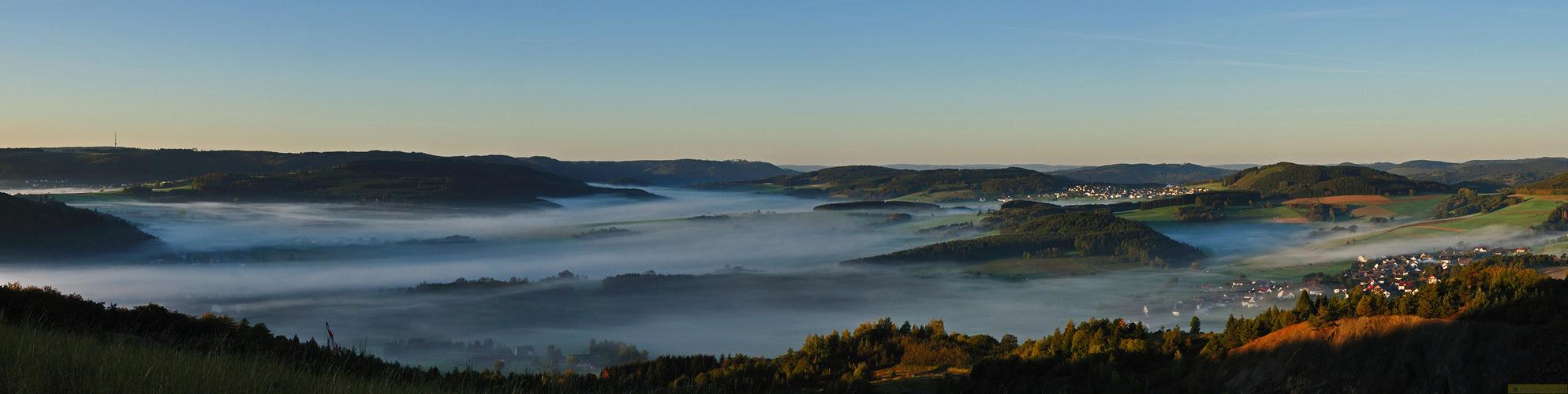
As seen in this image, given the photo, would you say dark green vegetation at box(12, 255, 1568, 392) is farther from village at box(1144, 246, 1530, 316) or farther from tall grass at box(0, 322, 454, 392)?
village at box(1144, 246, 1530, 316)

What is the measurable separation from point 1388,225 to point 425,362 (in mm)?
233960

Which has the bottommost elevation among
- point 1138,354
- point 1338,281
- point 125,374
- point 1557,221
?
point 1338,281

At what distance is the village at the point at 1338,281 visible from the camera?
108812mm

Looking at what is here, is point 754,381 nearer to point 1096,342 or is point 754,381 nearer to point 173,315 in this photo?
point 1096,342

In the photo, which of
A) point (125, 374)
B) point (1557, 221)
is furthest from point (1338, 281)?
point (125, 374)

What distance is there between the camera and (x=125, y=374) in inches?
343

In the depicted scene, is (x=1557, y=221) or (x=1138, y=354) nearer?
(x=1138, y=354)

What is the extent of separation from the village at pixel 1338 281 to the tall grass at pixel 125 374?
11785cm

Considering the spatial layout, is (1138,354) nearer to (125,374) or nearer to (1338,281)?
(125,374)

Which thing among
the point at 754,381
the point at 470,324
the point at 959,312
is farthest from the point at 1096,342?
the point at 470,324

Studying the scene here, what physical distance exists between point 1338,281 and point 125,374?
515 feet

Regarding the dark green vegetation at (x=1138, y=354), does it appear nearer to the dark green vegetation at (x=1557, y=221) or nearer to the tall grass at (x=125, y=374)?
the tall grass at (x=125, y=374)

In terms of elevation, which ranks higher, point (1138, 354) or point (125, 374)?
point (125, 374)

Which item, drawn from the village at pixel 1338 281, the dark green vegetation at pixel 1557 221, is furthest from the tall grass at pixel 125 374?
the dark green vegetation at pixel 1557 221
